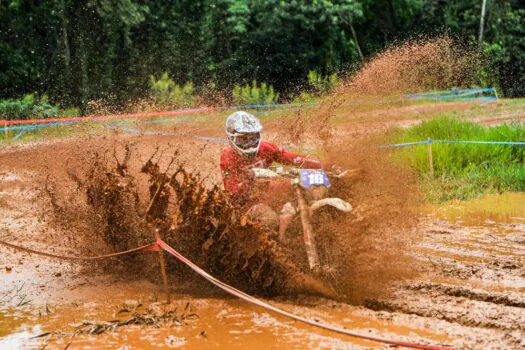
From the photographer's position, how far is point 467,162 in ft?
41.7

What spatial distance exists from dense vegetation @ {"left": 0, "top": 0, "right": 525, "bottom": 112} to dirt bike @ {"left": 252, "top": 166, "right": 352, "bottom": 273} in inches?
795

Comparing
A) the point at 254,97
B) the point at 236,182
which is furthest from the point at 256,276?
the point at 254,97

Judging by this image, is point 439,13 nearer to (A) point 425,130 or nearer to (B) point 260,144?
(A) point 425,130

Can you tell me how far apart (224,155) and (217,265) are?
1.20 meters

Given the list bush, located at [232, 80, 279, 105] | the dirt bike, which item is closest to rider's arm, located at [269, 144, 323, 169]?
the dirt bike

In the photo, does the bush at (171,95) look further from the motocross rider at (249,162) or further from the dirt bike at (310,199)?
the dirt bike at (310,199)

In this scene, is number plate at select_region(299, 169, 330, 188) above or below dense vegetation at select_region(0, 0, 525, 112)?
below

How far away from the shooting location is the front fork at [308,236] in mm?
6418

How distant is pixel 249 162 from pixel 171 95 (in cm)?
1681

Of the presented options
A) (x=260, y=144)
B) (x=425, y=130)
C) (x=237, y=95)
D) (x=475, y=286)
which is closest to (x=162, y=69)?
(x=237, y=95)

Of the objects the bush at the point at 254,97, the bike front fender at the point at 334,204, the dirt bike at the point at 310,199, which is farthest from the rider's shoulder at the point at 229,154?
the bush at the point at 254,97

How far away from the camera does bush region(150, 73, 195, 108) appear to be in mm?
23359

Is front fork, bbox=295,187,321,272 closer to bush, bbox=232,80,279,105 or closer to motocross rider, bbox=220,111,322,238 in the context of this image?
motocross rider, bbox=220,111,322,238

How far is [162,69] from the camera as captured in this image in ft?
95.3
